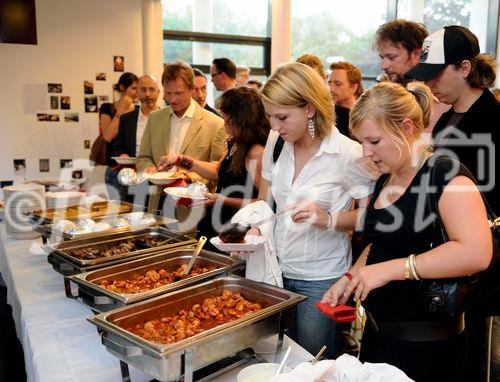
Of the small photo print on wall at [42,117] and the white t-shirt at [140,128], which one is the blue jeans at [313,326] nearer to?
the white t-shirt at [140,128]

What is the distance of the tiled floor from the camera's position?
70.7 inches

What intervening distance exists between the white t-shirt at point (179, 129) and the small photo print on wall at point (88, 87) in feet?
5.52

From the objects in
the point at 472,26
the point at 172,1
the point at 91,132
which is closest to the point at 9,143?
the point at 91,132

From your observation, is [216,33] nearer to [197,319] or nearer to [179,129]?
[179,129]

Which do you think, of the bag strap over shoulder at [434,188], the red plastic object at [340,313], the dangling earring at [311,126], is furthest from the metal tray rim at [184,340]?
the dangling earring at [311,126]

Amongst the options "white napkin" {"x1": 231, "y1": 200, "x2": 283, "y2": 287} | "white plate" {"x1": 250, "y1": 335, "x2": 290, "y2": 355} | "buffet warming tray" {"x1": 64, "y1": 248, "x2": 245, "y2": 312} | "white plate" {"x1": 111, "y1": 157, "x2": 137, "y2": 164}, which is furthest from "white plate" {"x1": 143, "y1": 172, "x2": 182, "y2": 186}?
"white plate" {"x1": 250, "y1": 335, "x2": 290, "y2": 355}

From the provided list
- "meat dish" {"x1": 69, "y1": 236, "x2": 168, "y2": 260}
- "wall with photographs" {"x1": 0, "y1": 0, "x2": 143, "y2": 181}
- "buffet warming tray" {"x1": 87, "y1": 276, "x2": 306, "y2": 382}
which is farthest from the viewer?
"wall with photographs" {"x1": 0, "y1": 0, "x2": 143, "y2": 181}

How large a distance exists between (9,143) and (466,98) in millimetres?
3394

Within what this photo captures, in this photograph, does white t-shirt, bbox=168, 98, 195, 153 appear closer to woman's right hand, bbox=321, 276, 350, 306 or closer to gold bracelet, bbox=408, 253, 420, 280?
woman's right hand, bbox=321, 276, 350, 306

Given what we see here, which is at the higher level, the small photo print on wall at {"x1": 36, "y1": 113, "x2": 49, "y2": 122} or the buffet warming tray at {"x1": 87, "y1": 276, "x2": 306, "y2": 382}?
the small photo print on wall at {"x1": 36, "y1": 113, "x2": 49, "y2": 122}

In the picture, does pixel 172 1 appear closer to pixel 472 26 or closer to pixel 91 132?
pixel 91 132

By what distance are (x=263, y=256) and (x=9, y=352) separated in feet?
3.91

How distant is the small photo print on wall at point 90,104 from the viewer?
395 cm

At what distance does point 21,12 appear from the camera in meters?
3.62
